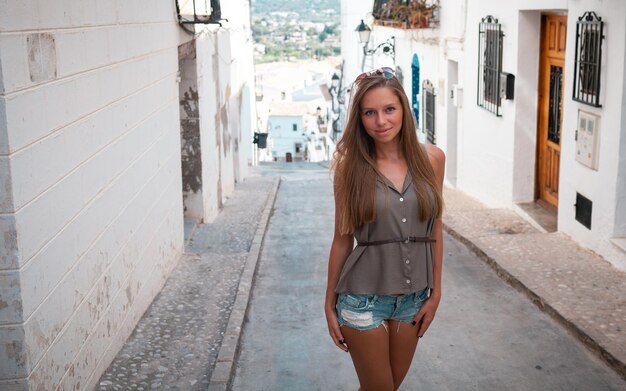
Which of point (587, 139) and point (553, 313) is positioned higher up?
point (587, 139)

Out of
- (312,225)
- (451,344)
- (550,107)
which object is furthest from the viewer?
(312,225)

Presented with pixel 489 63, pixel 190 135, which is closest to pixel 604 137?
Result: pixel 489 63

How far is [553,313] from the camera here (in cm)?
664

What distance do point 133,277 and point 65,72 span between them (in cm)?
228

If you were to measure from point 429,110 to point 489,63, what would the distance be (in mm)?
5339

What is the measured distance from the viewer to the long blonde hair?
12.0 ft

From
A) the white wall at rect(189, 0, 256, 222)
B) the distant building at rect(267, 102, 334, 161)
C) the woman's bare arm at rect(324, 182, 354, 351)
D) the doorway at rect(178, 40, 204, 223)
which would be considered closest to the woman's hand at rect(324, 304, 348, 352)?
the woman's bare arm at rect(324, 182, 354, 351)

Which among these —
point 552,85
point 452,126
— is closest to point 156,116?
point 552,85

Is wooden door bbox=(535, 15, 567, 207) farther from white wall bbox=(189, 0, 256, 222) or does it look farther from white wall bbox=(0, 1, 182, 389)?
white wall bbox=(0, 1, 182, 389)

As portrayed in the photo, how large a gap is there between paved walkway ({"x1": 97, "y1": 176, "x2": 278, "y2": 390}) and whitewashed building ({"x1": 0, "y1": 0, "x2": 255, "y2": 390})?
15 centimetres

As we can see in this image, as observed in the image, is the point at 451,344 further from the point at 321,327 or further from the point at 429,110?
the point at 429,110

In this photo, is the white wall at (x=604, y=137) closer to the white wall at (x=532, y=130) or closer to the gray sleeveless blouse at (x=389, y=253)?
the white wall at (x=532, y=130)

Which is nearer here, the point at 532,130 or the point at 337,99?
the point at 532,130

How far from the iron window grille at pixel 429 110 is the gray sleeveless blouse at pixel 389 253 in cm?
1307
